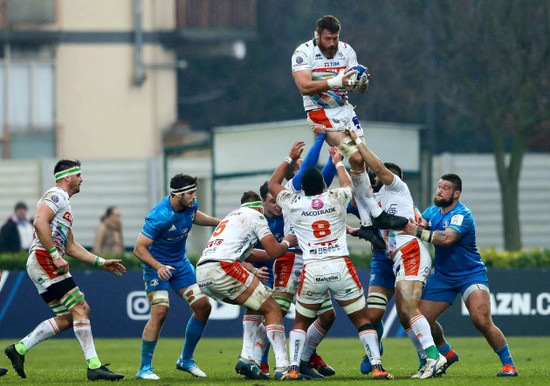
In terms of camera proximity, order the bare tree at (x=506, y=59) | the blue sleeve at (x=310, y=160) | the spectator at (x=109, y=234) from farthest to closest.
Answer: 1. the bare tree at (x=506, y=59)
2. the spectator at (x=109, y=234)
3. the blue sleeve at (x=310, y=160)

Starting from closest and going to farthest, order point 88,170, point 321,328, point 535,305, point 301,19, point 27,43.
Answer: point 321,328 → point 535,305 → point 88,170 → point 27,43 → point 301,19

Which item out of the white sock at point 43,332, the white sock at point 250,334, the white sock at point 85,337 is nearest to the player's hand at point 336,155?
the white sock at point 250,334

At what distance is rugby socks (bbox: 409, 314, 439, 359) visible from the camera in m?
12.9

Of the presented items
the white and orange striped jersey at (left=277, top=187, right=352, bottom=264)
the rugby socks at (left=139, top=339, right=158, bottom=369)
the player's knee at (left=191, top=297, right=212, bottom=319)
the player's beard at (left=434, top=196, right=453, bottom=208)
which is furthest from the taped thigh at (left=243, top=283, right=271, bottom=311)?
the player's beard at (left=434, top=196, right=453, bottom=208)

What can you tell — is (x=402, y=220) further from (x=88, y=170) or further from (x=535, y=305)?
(x=88, y=170)

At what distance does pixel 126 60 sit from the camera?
35.1 m

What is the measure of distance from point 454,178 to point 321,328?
2.45m

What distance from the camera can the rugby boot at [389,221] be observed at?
1323 cm

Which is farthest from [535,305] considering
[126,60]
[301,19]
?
[301,19]

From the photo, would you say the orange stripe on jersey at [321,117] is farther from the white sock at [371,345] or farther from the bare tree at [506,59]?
the bare tree at [506,59]

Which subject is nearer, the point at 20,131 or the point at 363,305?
the point at 363,305

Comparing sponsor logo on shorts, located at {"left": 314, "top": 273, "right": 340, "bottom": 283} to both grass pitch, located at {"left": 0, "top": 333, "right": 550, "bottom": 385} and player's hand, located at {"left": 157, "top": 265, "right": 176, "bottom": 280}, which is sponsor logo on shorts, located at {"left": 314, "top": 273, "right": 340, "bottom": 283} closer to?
grass pitch, located at {"left": 0, "top": 333, "right": 550, "bottom": 385}

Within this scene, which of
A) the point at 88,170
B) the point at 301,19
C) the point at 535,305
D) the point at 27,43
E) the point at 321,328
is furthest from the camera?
the point at 301,19

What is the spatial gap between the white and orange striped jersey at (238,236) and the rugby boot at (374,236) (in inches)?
49.2
